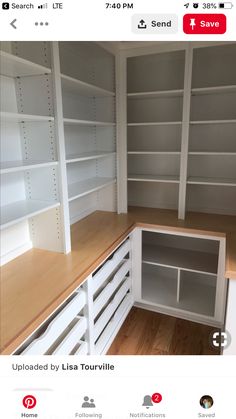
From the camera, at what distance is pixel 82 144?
7.07 ft

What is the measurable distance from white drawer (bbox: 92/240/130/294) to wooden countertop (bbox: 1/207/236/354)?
102mm

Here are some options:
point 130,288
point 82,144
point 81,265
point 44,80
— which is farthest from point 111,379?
point 82,144

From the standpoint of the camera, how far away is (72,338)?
1305mm

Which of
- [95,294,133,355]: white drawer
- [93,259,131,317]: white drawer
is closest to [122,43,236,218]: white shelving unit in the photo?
[93,259,131,317]: white drawer

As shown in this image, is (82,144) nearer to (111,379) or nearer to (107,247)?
(107,247)

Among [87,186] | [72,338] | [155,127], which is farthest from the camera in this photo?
[155,127]

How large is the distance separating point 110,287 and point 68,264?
16.7 inches

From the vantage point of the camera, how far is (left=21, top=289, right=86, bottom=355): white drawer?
1041 mm

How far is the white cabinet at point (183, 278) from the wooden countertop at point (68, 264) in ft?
0.50

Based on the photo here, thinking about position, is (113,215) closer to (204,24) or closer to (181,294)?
(181,294)

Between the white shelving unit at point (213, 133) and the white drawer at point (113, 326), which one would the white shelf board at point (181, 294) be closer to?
the white drawer at point (113, 326)

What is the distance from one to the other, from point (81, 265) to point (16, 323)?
496mm
